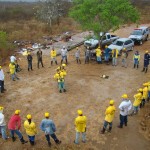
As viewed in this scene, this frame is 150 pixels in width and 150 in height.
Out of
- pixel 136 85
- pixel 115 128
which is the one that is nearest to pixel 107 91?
pixel 136 85

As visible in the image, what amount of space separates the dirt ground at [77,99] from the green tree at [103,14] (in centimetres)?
293

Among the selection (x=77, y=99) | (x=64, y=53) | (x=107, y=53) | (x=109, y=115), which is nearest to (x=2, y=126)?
(x=109, y=115)

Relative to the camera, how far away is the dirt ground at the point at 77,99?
11742 mm

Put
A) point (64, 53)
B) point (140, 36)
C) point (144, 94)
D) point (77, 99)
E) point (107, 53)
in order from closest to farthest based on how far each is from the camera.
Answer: point (144, 94) → point (77, 99) → point (64, 53) → point (107, 53) → point (140, 36)

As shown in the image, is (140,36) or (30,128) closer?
(30,128)

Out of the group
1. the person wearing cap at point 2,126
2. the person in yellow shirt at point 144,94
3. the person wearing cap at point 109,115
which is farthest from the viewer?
the person in yellow shirt at point 144,94

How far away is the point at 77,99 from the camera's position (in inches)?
614

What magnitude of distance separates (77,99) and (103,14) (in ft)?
26.4

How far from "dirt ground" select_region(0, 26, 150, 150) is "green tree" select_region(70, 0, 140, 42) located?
2.93m

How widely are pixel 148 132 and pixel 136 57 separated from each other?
26.9ft

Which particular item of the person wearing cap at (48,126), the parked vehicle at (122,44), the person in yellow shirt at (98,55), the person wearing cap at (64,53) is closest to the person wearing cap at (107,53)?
the person in yellow shirt at (98,55)

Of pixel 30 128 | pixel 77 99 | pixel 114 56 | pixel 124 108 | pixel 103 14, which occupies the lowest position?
pixel 77 99

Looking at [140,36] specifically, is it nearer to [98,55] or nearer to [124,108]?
[98,55]

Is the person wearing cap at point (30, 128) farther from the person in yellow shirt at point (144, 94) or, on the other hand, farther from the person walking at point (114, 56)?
the person walking at point (114, 56)
